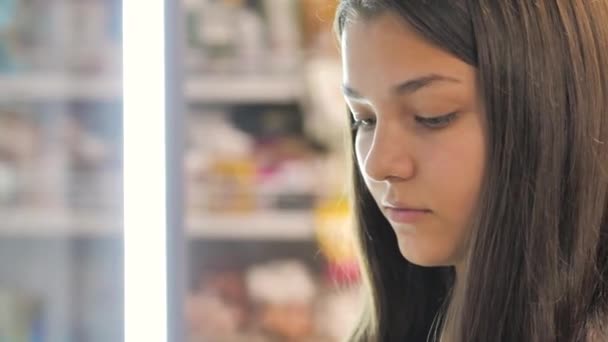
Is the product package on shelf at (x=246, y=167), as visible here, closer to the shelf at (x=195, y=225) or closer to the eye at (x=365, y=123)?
the shelf at (x=195, y=225)

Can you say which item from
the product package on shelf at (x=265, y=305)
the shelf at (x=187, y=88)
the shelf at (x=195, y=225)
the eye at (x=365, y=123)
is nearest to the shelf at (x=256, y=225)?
the shelf at (x=195, y=225)

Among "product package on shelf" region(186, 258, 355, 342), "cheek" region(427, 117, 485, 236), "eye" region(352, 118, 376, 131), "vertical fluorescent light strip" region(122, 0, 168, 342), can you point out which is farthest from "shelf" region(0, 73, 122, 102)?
"cheek" region(427, 117, 485, 236)

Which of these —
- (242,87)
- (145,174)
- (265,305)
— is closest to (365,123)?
(145,174)

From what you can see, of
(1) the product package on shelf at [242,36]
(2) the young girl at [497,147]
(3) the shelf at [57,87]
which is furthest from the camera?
(1) the product package on shelf at [242,36]

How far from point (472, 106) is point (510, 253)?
13 cm

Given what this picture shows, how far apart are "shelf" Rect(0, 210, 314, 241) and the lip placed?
103cm

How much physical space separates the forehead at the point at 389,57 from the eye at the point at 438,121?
0.11 feet

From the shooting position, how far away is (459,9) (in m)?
0.73

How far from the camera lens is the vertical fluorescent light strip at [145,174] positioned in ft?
4.76

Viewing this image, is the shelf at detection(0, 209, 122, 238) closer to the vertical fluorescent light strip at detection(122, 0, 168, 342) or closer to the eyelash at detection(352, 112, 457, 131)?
the vertical fluorescent light strip at detection(122, 0, 168, 342)

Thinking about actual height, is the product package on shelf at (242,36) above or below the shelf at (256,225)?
above

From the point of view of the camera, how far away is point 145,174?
1.48m

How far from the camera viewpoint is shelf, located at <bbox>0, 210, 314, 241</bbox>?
1.74 meters

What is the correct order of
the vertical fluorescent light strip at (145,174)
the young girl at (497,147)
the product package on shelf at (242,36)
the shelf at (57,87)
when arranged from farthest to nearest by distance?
the product package on shelf at (242,36), the shelf at (57,87), the vertical fluorescent light strip at (145,174), the young girl at (497,147)
